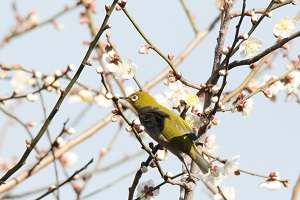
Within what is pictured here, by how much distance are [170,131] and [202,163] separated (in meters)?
0.30

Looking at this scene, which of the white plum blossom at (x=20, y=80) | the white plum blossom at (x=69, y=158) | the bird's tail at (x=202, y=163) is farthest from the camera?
the white plum blossom at (x=20, y=80)

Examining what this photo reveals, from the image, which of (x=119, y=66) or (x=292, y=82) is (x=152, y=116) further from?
(x=292, y=82)

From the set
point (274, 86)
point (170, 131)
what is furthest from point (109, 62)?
point (274, 86)

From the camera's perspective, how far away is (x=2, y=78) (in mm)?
5277

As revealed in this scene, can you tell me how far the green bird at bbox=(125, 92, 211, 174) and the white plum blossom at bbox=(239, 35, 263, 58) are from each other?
0.55 m

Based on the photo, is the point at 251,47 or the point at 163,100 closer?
the point at 251,47

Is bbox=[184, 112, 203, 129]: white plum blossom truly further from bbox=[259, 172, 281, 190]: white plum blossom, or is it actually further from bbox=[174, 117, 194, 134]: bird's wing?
bbox=[259, 172, 281, 190]: white plum blossom

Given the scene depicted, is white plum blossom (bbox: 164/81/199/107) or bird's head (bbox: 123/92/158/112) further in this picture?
bird's head (bbox: 123/92/158/112)

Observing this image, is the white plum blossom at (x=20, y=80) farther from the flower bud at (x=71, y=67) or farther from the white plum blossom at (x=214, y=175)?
the white plum blossom at (x=214, y=175)

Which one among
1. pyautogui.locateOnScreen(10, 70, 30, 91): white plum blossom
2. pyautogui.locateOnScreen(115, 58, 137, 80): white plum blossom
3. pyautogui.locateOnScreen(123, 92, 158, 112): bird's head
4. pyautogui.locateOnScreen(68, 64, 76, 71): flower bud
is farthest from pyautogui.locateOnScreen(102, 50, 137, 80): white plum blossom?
pyautogui.locateOnScreen(10, 70, 30, 91): white plum blossom

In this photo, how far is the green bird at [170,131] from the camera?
362 centimetres

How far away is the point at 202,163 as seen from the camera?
3.55 m

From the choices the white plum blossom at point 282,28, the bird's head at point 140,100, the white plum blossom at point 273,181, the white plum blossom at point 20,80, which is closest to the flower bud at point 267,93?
the white plum blossom at point 282,28

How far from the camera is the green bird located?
11.9 feet
